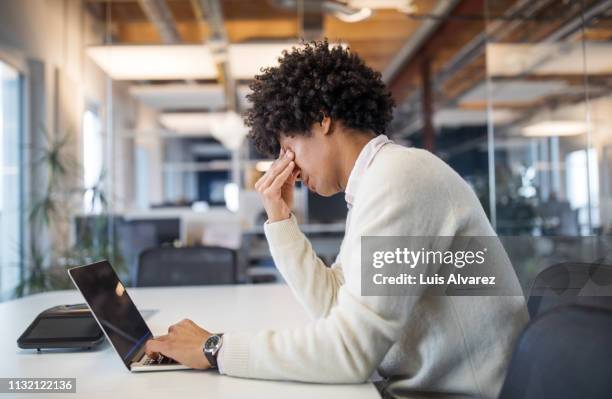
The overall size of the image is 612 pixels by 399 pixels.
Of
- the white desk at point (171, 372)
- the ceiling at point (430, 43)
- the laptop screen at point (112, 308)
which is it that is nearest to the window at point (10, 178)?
the ceiling at point (430, 43)

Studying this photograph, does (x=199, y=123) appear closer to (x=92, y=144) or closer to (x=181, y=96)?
(x=181, y=96)

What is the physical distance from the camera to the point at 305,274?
3.90 feet

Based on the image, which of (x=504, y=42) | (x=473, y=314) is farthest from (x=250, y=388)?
(x=504, y=42)

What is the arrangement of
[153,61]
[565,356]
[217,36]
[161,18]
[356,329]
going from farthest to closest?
1. [217,36]
2. [161,18]
3. [153,61]
4. [356,329]
5. [565,356]

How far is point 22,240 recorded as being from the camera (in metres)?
4.56

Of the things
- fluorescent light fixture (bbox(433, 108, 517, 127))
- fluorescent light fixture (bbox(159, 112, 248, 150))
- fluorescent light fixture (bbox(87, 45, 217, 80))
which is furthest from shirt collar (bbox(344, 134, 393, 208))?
fluorescent light fixture (bbox(433, 108, 517, 127))

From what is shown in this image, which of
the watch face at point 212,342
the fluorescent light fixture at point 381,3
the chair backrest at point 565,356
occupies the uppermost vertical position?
the fluorescent light fixture at point 381,3

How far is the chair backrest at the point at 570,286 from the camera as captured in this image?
113 cm

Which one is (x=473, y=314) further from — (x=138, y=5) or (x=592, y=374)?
(x=138, y=5)

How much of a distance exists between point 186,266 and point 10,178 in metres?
2.79

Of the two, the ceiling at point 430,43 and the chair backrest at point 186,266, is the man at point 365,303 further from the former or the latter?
the ceiling at point 430,43

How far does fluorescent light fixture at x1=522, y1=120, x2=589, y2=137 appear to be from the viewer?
3875 millimetres

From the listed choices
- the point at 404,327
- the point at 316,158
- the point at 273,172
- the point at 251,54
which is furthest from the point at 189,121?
the point at 404,327

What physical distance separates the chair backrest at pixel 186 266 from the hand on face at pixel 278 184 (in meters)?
1.11
